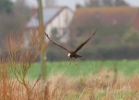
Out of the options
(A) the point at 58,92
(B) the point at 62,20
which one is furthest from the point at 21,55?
(B) the point at 62,20

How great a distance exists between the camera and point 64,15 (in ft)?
126

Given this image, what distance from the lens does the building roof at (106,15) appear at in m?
32.8

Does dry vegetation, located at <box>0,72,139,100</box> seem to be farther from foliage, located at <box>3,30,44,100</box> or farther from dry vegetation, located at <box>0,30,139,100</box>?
foliage, located at <box>3,30,44,100</box>

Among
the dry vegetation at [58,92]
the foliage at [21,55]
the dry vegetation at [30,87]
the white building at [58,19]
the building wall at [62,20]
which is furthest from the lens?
the building wall at [62,20]

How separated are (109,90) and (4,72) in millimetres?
2373

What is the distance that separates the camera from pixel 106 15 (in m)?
34.8

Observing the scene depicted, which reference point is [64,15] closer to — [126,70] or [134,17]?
[134,17]

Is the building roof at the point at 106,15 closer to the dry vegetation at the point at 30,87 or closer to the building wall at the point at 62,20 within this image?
the building wall at the point at 62,20

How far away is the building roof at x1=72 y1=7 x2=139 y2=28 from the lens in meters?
32.8

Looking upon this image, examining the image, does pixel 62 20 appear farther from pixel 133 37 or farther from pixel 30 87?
pixel 30 87

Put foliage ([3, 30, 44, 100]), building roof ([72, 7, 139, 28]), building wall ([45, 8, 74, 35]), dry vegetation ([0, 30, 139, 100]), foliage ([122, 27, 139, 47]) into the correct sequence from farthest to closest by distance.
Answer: building wall ([45, 8, 74, 35]), building roof ([72, 7, 139, 28]), foliage ([122, 27, 139, 47]), dry vegetation ([0, 30, 139, 100]), foliage ([3, 30, 44, 100])

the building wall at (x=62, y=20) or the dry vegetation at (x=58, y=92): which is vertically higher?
the building wall at (x=62, y=20)

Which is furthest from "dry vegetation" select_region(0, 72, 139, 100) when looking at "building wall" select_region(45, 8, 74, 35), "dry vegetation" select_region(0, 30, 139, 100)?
"building wall" select_region(45, 8, 74, 35)

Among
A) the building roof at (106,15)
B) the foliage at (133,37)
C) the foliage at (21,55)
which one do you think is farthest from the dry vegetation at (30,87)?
the building roof at (106,15)
